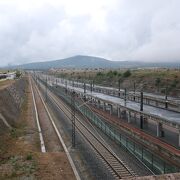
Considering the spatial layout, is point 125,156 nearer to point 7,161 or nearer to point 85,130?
point 7,161

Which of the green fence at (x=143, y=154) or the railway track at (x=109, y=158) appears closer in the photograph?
the green fence at (x=143, y=154)

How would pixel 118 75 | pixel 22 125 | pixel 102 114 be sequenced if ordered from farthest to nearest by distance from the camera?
pixel 118 75 < pixel 102 114 < pixel 22 125

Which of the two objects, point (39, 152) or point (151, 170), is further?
point (39, 152)

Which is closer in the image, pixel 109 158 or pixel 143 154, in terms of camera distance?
pixel 143 154

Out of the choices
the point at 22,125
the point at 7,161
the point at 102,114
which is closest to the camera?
the point at 7,161

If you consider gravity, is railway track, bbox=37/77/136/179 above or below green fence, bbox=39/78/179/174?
below

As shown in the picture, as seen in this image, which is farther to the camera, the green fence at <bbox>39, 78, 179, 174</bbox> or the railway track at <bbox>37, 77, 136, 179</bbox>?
the railway track at <bbox>37, 77, 136, 179</bbox>

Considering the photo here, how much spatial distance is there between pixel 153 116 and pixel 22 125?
71.3 ft

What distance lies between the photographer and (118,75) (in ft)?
379

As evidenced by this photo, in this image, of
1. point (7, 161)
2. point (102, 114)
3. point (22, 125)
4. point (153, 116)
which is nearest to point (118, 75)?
point (102, 114)

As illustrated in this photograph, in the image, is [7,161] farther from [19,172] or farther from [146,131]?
[146,131]

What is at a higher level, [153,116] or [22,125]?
[153,116]

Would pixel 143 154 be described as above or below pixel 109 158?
above

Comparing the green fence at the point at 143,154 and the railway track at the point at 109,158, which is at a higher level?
the green fence at the point at 143,154
